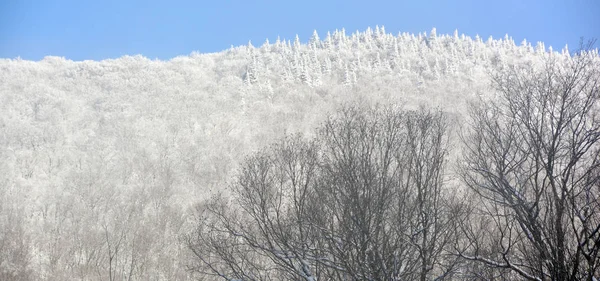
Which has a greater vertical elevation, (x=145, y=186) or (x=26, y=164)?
(x=26, y=164)

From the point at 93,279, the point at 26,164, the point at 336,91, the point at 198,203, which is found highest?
the point at 336,91

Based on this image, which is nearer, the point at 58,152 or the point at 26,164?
the point at 26,164

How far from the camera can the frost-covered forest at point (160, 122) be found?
3978 cm

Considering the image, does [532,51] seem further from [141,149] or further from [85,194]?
[85,194]

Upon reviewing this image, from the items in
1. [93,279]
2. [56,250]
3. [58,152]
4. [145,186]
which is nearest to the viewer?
[93,279]

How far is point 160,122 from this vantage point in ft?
267

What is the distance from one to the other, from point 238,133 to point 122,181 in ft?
84.7

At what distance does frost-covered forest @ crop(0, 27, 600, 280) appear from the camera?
131 feet

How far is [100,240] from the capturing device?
136 ft

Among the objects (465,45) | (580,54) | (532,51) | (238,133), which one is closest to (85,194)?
(238,133)

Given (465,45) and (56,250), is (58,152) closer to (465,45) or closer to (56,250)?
(56,250)

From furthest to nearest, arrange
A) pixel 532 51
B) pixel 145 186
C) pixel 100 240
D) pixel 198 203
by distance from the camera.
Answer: pixel 532 51 < pixel 145 186 < pixel 198 203 < pixel 100 240

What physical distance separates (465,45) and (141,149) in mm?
105819

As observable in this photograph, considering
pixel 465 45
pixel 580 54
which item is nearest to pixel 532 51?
pixel 465 45
